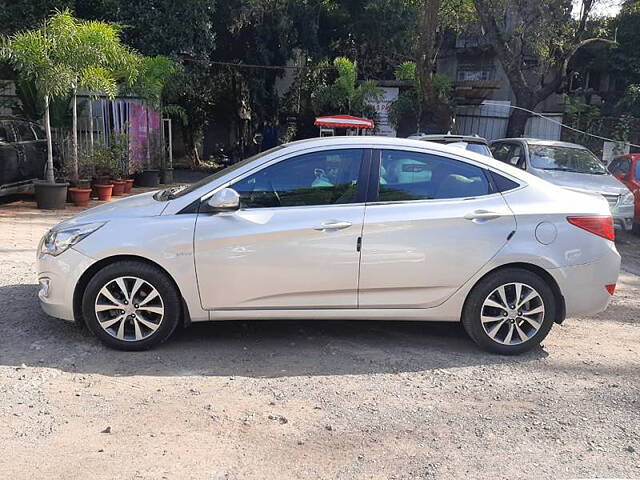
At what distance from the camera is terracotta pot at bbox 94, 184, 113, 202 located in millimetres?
12312

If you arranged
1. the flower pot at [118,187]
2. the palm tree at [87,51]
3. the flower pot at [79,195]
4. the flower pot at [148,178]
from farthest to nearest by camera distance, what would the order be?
the flower pot at [148,178] → the flower pot at [118,187] → the flower pot at [79,195] → the palm tree at [87,51]

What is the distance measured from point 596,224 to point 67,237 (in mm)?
4186

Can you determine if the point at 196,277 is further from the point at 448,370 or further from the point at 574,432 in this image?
the point at 574,432

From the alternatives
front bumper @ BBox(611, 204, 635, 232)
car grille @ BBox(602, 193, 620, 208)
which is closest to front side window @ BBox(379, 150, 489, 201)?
car grille @ BBox(602, 193, 620, 208)

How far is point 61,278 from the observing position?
14.8ft

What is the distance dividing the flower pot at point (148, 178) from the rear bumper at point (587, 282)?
12290mm

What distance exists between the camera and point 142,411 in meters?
3.72

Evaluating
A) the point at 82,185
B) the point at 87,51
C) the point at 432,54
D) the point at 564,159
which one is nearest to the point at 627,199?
the point at 564,159

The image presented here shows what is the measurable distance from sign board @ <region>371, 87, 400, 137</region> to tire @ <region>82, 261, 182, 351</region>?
16279 mm

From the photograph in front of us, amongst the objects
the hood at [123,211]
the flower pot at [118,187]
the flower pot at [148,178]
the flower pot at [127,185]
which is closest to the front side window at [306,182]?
the hood at [123,211]

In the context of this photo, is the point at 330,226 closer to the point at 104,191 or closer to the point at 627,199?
the point at 627,199

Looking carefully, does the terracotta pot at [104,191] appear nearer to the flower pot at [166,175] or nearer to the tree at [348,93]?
the flower pot at [166,175]

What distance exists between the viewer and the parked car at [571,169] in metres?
9.94

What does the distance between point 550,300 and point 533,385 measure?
0.77 metres
